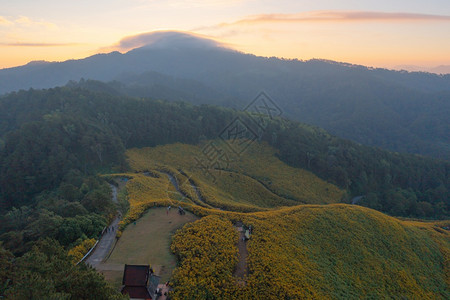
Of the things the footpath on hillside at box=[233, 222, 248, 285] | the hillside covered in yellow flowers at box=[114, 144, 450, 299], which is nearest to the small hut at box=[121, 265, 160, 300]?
the hillside covered in yellow flowers at box=[114, 144, 450, 299]

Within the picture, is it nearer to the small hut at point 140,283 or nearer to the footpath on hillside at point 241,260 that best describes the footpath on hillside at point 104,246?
the small hut at point 140,283

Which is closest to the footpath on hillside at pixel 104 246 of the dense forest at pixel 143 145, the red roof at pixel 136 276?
the red roof at pixel 136 276

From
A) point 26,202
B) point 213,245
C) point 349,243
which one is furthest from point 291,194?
→ point 26,202

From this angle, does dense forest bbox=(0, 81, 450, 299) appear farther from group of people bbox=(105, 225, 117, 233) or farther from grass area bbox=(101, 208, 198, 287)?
grass area bbox=(101, 208, 198, 287)

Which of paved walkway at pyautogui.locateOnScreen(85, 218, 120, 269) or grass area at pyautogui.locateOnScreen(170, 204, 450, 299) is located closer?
grass area at pyautogui.locateOnScreen(170, 204, 450, 299)

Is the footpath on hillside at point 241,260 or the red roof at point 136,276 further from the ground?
the red roof at point 136,276
